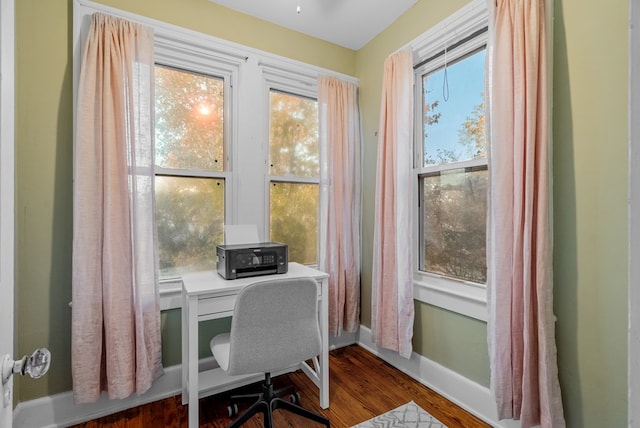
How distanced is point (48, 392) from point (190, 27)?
2400 millimetres

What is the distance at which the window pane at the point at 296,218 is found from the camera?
8.21 ft

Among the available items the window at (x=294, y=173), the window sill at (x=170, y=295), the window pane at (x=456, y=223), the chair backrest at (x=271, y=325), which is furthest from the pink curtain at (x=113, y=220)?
the window pane at (x=456, y=223)

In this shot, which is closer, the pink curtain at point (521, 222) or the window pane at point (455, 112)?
the pink curtain at point (521, 222)

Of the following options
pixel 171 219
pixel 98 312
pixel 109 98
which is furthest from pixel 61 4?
pixel 98 312

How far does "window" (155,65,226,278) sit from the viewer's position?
2086 mm

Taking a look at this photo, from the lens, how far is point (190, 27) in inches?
82.7

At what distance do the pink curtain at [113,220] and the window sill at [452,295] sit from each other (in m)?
1.77

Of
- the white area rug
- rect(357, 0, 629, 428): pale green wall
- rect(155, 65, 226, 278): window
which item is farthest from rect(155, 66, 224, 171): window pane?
rect(357, 0, 629, 428): pale green wall

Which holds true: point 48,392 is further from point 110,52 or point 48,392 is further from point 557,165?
point 557,165

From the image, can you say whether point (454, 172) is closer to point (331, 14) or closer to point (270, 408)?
point (331, 14)

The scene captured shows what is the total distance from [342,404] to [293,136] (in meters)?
1.99

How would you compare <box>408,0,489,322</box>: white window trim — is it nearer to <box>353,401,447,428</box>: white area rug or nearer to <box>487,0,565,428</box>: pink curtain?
<box>487,0,565,428</box>: pink curtain

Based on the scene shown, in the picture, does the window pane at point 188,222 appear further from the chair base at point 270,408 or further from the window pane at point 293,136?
the chair base at point 270,408

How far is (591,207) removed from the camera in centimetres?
136
